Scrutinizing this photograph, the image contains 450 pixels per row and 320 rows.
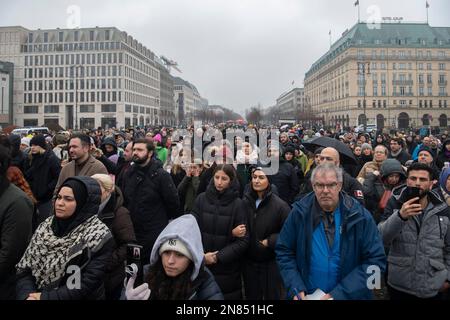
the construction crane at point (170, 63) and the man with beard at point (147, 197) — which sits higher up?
the construction crane at point (170, 63)

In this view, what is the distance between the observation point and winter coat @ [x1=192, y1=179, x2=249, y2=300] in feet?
→ 13.5

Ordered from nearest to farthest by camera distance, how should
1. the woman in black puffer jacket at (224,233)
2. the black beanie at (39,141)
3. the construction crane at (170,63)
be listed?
1. the woman in black puffer jacket at (224,233)
2. the black beanie at (39,141)
3. the construction crane at (170,63)

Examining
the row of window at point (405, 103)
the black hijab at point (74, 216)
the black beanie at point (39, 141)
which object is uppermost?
the row of window at point (405, 103)

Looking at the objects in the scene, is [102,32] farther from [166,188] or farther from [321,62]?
[166,188]

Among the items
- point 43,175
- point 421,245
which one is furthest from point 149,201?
point 421,245

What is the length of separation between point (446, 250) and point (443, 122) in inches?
4002

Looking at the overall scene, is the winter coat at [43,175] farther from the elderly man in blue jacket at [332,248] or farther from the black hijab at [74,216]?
the elderly man in blue jacket at [332,248]

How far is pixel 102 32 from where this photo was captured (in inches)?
3383

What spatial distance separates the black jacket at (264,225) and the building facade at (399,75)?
3600 inches

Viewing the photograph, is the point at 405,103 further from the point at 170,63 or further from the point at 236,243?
the point at 170,63

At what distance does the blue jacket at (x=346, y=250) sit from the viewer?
2.96 meters

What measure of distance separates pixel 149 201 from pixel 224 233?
1.39 metres

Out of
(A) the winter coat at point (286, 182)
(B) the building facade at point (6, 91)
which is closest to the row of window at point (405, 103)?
(B) the building facade at point (6, 91)
